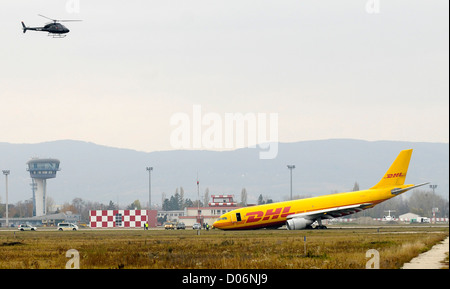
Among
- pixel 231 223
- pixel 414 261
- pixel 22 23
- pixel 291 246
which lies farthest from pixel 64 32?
pixel 414 261

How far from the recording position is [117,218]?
479ft

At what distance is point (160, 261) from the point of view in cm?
4178

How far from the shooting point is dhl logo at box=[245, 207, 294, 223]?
301 ft

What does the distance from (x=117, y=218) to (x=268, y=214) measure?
59.8m

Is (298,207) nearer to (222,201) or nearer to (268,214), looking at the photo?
(268,214)

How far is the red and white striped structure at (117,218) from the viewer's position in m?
144

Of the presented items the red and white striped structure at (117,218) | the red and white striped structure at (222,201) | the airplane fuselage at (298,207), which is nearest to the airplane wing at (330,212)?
the airplane fuselage at (298,207)

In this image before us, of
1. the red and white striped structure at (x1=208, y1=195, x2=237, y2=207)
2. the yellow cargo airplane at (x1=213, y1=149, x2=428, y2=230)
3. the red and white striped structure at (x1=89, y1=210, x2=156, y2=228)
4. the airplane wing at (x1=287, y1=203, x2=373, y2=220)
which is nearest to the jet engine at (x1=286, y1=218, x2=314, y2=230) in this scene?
the yellow cargo airplane at (x1=213, y1=149, x2=428, y2=230)

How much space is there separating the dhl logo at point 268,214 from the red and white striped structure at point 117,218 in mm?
56417

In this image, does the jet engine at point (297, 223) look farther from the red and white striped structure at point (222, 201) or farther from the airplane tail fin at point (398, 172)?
the red and white striped structure at point (222, 201)

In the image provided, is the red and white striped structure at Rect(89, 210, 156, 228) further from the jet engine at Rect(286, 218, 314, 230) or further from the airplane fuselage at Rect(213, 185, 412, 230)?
the jet engine at Rect(286, 218, 314, 230)

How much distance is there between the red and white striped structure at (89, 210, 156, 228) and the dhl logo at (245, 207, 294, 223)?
56417 mm
